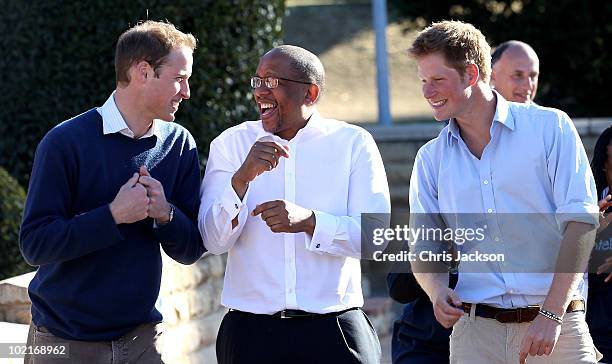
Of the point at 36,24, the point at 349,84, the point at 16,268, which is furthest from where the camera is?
the point at 349,84

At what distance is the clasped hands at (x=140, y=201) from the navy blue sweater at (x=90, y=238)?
1.7 inches

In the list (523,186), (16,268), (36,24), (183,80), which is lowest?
(16,268)

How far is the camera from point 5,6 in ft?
23.7

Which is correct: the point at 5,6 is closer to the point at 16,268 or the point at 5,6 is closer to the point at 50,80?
the point at 50,80

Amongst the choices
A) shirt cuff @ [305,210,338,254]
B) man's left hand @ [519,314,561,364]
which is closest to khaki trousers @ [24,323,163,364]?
shirt cuff @ [305,210,338,254]

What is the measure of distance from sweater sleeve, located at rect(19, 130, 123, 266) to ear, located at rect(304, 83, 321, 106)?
913 millimetres

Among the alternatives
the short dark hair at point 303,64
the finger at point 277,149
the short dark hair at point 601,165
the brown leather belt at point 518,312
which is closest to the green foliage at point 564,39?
the short dark hair at point 601,165

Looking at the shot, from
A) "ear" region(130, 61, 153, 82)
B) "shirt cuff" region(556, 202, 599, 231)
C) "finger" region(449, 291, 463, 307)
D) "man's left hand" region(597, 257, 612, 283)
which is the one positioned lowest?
"man's left hand" region(597, 257, 612, 283)

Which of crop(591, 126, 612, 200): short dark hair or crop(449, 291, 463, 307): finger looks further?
crop(591, 126, 612, 200): short dark hair

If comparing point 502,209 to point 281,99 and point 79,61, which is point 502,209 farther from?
point 79,61

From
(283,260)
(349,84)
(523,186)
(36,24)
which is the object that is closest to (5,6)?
(36,24)

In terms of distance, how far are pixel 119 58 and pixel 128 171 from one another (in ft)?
1.42

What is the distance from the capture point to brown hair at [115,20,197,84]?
3969 mm

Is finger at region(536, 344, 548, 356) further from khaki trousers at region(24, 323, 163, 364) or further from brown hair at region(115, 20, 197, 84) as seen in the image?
brown hair at region(115, 20, 197, 84)
